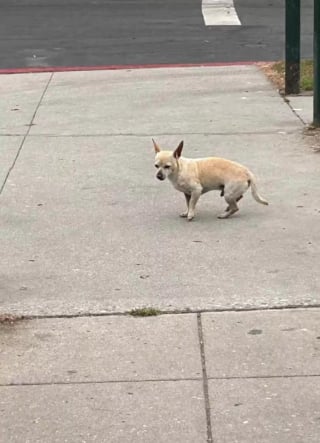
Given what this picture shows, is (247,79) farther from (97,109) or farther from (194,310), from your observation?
(194,310)

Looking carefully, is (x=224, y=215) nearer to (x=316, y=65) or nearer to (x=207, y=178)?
(x=207, y=178)

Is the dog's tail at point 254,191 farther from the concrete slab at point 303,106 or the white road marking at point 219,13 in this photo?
the white road marking at point 219,13

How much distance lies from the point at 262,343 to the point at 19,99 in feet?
26.1

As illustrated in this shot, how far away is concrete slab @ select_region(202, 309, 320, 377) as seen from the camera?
15.8 ft

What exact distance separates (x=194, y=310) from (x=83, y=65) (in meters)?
9.87

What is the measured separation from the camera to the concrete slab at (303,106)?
1071cm

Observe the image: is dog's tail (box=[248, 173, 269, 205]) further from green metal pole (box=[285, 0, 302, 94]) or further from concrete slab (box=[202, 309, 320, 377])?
green metal pole (box=[285, 0, 302, 94])

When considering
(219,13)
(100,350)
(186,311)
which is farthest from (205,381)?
(219,13)

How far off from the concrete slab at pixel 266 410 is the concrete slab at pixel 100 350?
0.93ft

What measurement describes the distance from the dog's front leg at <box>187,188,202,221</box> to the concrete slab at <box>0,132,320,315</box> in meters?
0.08

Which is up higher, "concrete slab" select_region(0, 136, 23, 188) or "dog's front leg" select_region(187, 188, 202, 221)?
"dog's front leg" select_region(187, 188, 202, 221)

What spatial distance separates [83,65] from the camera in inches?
587

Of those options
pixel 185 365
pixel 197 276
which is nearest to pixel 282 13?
pixel 197 276

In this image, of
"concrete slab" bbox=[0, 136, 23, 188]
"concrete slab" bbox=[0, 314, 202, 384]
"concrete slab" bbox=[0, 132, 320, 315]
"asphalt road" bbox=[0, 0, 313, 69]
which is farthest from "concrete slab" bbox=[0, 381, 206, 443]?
"asphalt road" bbox=[0, 0, 313, 69]
